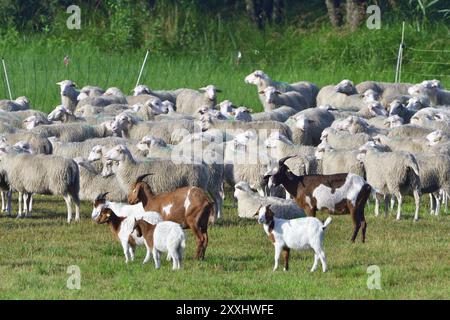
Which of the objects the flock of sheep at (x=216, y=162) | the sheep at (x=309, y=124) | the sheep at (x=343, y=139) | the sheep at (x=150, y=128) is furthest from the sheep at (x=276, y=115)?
the sheep at (x=343, y=139)

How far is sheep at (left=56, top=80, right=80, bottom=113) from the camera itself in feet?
72.1

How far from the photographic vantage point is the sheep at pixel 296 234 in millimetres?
10828

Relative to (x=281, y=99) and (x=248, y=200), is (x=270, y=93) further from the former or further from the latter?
(x=248, y=200)

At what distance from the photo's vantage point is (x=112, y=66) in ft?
89.0

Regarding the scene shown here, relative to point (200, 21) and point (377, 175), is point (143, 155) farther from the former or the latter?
point (200, 21)

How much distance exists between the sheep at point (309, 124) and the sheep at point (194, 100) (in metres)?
2.79

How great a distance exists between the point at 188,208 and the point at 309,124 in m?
7.02

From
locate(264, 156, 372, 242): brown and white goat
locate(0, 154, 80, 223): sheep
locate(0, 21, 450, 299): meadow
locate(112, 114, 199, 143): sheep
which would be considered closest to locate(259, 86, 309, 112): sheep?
locate(112, 114, 199, 143): sheep

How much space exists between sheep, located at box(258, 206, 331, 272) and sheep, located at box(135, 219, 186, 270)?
76 centimetres

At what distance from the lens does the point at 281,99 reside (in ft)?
72.2

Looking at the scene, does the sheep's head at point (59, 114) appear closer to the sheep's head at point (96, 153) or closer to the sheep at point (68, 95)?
the sheep at point (68, 95)

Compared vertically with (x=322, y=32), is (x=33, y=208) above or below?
below
